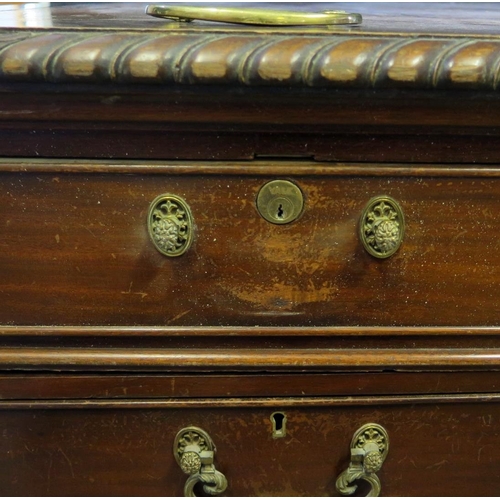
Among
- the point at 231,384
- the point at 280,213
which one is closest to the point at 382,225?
the point at 280,213

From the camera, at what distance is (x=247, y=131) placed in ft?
1.50

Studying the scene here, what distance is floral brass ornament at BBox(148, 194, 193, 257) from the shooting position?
0.48 m

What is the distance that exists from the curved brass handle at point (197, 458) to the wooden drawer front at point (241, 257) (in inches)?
4.7

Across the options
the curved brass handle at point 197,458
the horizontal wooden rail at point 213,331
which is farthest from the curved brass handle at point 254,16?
the curved brass handle at point 197,458

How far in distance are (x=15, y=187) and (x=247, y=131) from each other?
0.21 metres

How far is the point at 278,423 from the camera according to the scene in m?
0.55

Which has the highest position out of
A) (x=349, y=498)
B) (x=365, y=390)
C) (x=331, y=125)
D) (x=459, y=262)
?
(x=331, y=125)

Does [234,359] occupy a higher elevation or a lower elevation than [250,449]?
higher

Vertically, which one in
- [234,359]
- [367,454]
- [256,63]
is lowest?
[367,454]

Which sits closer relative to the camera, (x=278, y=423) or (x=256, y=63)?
(x=256, y=63)

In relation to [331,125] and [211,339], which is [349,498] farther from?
[331,125]

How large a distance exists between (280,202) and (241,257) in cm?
6

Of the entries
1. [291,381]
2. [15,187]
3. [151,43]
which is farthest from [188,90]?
[291,381]

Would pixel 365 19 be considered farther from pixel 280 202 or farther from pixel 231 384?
pixel 231 384
